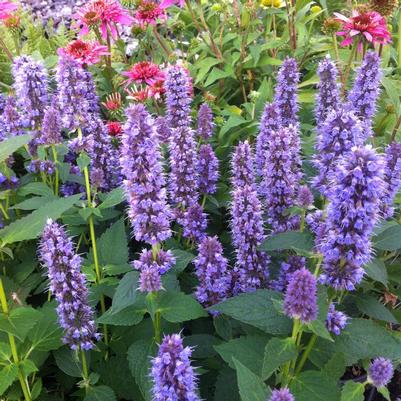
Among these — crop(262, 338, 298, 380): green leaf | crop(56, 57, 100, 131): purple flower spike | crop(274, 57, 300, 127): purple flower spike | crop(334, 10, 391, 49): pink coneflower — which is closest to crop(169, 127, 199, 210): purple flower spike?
crop(56, 57, 100, 131): purple flower spike

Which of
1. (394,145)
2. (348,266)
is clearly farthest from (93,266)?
(394,145)

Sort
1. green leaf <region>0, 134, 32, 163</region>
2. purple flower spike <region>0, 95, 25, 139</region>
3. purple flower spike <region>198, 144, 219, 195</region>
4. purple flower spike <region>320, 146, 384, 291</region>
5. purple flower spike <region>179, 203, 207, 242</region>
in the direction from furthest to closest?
purple flower spike <region>0, 95, 25, 139</region> → purple flower spike <region>198, 144, 219, 195</region> → purple flower spike <region>179, 203, 207, 242</region> → green leaf <region>0, 134, 32, 163</region> → purple flower spike <region>320, 146, 384, 291</region>

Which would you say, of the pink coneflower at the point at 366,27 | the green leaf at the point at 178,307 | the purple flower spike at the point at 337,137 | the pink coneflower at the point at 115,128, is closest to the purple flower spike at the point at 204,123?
the pink coneflower at the point at 115,128

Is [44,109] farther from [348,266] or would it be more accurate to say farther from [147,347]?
[348,266]

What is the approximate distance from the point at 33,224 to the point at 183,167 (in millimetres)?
1004

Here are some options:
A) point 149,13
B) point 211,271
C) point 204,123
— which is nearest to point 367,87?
point 204,123

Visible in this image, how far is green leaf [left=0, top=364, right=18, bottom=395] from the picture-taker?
212 cm

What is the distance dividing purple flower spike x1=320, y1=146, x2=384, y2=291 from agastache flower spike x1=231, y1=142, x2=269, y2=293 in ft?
1.58

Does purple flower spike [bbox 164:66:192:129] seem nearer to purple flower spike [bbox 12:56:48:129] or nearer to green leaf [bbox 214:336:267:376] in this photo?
purple flower spike [bbox 12:56:48:129]

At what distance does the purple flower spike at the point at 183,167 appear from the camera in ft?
9.29

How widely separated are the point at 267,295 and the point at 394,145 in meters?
1.06

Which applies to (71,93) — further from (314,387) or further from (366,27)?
(366,27)

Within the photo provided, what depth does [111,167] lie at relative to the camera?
10.3 ft

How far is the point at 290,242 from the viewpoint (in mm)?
2246
